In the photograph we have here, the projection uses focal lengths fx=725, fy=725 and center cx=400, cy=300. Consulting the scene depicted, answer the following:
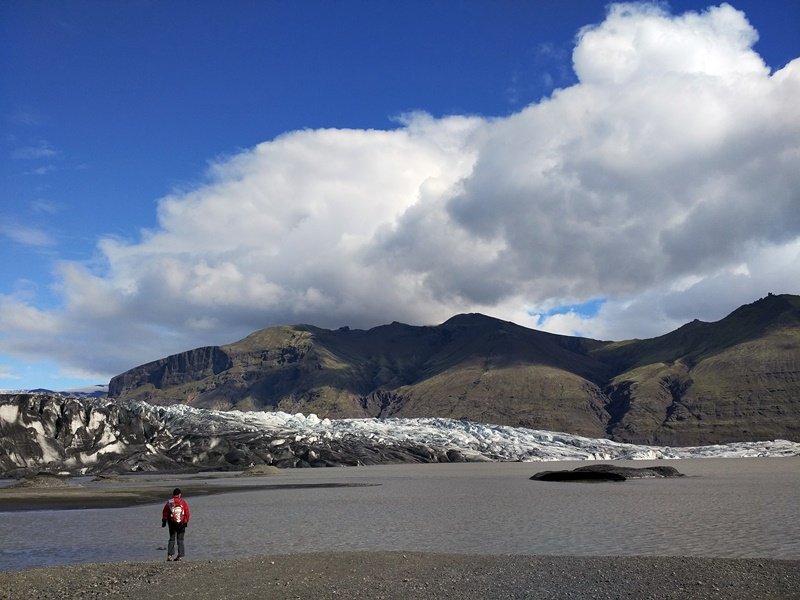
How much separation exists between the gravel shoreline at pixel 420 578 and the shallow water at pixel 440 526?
344 centimetres

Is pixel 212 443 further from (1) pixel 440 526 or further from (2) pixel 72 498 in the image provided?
(1) pixel 440 526

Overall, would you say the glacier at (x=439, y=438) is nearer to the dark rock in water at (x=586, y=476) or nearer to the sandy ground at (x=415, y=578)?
the dark rock in water at (x=586, y=476)

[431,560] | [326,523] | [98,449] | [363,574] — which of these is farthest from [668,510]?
[98,449]

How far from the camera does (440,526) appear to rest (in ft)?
121

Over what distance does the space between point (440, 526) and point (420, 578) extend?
16.0 metres

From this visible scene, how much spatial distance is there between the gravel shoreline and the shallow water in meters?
3.44

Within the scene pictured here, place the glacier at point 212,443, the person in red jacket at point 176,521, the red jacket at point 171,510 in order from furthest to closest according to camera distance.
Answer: the glacier at point 212,443
the red jacket at point 171,510
the person in red jacket at point 176,521

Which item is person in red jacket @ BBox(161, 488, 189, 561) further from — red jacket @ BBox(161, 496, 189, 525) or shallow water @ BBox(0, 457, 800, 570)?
shallow water @ BBox(0, 457, 800, 570)

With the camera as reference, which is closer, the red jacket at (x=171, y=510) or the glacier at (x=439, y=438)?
the red jacket at (x=171, y=510)

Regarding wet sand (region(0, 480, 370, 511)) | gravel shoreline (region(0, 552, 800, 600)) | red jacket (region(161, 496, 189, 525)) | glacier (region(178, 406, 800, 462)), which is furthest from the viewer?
glacier (region(178, 406, 800, 462))

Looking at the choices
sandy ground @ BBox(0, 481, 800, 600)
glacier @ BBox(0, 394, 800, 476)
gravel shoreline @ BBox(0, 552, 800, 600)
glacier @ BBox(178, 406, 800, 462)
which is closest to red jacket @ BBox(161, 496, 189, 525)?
sandy ground @ BBox(0, 481, 800, 600)

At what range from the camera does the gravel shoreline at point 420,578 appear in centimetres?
1889

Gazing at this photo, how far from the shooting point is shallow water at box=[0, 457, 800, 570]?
28255 mm

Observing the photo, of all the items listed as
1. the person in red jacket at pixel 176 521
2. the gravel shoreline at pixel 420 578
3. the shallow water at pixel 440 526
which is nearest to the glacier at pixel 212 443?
the shallow water at pixel 440 526
